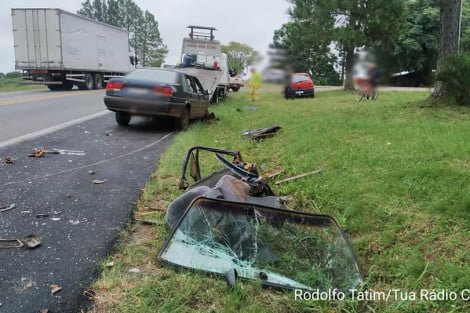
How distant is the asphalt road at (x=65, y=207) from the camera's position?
2.91 metres

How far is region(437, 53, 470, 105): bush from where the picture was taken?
9.59 metres

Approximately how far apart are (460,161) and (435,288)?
2.74 m

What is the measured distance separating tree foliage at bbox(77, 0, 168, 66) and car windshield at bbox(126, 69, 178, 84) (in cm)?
7280

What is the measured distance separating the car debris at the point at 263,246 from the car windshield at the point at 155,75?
23.1ft

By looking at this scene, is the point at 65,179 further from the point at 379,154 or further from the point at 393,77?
the point at 393,77

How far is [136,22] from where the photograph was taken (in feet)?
270

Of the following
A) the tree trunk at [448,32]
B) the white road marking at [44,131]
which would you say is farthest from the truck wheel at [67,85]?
the tree trunk at [448,32]

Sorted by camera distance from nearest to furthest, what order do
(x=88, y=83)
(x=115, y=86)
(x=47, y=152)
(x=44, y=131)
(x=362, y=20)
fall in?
(x=47, y=152) < (x=44, y=131) < (x=115, y=86) < (x=362, y=20) < (x=88, y=83)

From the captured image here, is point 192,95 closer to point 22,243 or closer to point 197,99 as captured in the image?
point 197,99

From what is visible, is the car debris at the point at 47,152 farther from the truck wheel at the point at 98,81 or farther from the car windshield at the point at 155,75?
the truck wheel at the point at 98,81

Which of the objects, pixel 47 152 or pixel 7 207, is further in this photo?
pixel 47 152

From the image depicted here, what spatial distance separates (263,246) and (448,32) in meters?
9.27

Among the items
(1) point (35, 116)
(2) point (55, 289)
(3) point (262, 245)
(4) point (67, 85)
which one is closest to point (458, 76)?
(3) point (262, 245)

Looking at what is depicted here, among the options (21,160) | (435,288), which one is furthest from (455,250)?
(21,160)
